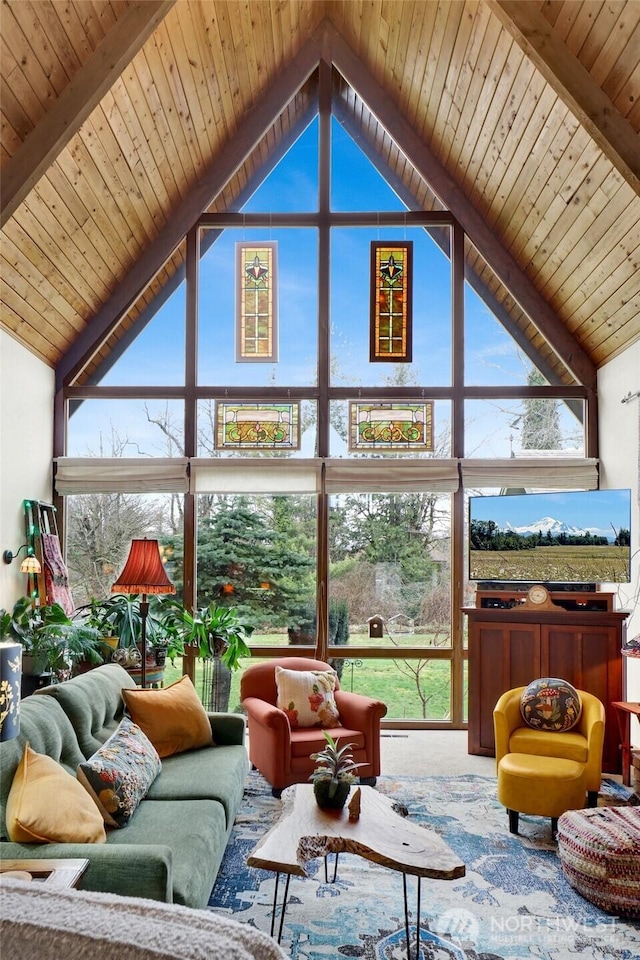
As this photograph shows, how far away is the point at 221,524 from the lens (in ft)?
20.5

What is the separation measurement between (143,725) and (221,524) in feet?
9.02

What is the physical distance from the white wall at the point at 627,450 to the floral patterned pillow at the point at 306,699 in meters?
2.11

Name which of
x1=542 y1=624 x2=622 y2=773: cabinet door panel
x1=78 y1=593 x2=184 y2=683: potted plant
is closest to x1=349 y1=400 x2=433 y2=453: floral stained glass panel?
x1=542 y1=624 x2=622 y2=773: cabinet door panel

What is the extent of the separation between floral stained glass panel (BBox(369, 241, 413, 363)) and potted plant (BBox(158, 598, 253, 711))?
8.42ft

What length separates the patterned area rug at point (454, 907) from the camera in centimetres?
270

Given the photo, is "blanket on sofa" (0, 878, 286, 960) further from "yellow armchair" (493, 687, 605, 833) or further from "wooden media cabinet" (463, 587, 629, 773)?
"wooden media cabinet" (463, 587, 629, 773)

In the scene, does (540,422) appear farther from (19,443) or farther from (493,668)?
(19,443)

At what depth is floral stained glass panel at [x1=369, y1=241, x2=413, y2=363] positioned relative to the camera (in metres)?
6.26

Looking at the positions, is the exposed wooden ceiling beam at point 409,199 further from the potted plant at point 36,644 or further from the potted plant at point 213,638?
the potted plant at point 36,644

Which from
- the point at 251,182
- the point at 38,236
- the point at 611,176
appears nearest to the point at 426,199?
the point at 251,182

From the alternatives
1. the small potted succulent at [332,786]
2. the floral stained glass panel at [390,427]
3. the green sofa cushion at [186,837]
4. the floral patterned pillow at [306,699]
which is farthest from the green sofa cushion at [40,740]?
the floral stained glass panel at [390,427]

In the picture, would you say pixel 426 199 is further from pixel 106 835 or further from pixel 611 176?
pixel 106 835

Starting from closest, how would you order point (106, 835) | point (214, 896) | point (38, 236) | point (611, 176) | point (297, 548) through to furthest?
point (106, 835) → point (214, 896) → point (611, 176) → point (38, 236) → point (297, 548)

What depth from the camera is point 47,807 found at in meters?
2.33
